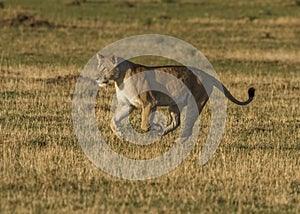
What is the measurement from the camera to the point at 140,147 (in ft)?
37.8

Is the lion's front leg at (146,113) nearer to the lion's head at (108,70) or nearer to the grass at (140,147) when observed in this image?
the grass at (140,147)

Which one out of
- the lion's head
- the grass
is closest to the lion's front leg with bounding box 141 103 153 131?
the grass

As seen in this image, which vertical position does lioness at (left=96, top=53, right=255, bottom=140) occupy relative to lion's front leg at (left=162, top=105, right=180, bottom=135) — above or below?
above

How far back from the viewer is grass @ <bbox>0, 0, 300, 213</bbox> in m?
8.66

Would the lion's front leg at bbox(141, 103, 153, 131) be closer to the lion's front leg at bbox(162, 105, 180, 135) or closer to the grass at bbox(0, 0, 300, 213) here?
the grass at bbox(0, 0, 300, 213)

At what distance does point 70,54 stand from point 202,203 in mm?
17795

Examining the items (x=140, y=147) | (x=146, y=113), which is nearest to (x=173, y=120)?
(x=146, y=113)

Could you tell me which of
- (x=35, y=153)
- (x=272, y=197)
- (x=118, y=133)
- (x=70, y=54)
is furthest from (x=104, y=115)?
(x=70, y=54)

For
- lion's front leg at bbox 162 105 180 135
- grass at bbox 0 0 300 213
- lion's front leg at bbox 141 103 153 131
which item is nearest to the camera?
grass at bbox 0 0 300 213

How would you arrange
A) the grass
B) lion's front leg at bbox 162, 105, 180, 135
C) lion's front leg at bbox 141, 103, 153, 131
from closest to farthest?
the grass
lion's front leg at bbox 141, 103, 153, 131
lion's front leg at bbox 162, 105, 180, 135

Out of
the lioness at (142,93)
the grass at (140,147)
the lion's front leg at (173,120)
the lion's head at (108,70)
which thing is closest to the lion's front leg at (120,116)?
the lioness at (142,93)

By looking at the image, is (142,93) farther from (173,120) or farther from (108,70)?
(173,120)

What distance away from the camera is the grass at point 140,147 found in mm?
8664

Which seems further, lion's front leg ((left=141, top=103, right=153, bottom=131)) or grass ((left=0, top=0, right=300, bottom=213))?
lion's front leg ((left=141, top=103, right=153, bottom=131))
